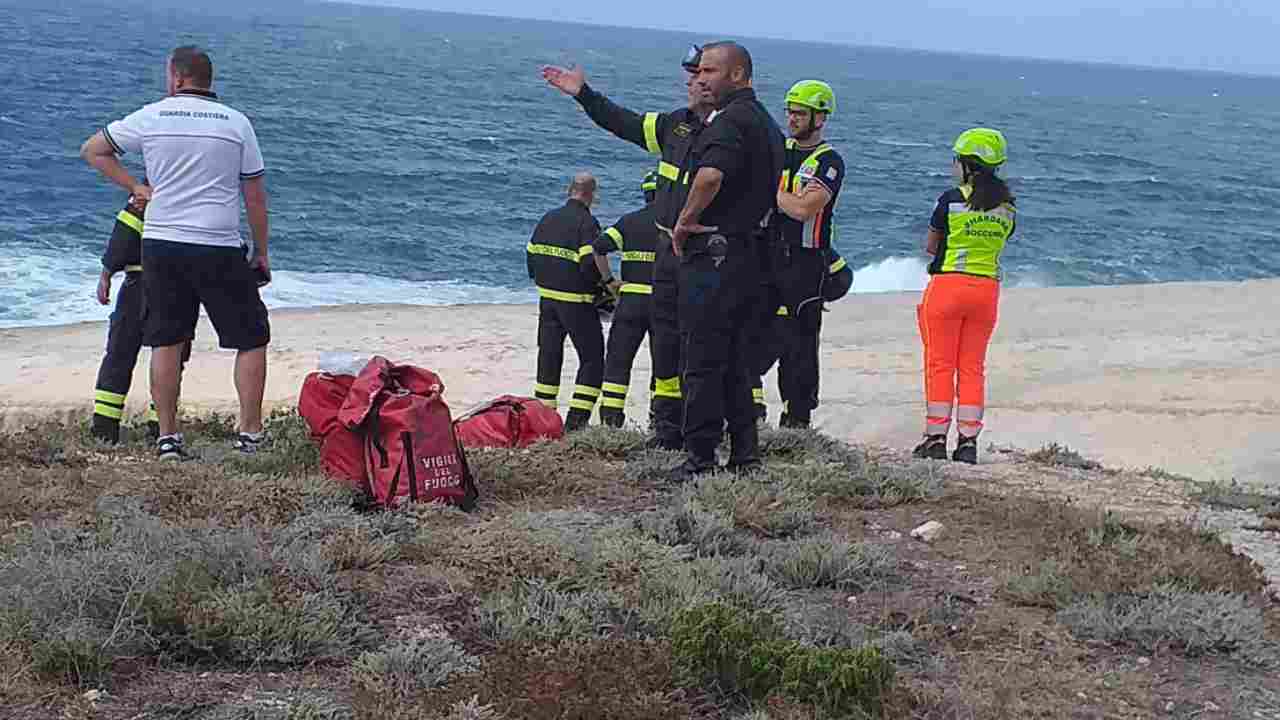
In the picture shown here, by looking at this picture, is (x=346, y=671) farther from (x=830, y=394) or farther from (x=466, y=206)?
(x=466, y=206)

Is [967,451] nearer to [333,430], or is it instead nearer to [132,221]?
[333,430]

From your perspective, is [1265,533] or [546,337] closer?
[1265,533]

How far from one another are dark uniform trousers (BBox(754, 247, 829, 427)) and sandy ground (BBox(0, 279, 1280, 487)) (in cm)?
398

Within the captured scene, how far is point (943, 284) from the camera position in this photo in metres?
8.56

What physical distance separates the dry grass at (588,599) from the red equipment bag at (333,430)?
17cm

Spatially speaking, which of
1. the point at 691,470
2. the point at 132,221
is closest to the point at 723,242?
the point at 691,470

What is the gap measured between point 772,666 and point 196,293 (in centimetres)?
374

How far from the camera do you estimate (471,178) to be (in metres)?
42.7

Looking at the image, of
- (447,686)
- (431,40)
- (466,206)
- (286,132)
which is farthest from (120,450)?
(431,40)

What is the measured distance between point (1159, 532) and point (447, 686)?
11.9 ft

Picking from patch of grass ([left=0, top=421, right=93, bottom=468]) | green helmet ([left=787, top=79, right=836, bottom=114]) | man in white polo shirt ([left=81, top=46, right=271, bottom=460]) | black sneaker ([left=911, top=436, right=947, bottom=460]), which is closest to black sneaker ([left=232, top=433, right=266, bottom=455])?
man in white polo shirt ([left=81, top=46, right=271, bottom=460])

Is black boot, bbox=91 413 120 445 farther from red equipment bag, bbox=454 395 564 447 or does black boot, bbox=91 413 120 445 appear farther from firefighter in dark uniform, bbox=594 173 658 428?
firefighter in dark uniform, bbox=594 173 658 428

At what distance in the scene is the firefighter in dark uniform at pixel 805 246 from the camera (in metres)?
8.01

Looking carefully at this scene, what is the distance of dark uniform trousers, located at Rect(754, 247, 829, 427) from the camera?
8617 mm
